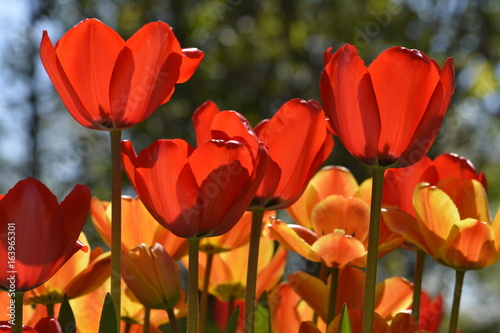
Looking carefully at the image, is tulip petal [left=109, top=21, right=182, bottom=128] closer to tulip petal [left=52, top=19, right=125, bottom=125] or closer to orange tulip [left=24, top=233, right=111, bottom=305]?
tulip petal [left=52, top=19, right=125, bottom=125]

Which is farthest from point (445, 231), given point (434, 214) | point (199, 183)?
point (199, 183)

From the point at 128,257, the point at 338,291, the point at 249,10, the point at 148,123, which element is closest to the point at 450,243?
the point at 338,291

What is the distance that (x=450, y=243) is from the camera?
0.63 metres

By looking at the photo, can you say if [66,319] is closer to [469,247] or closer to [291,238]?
[291,238]

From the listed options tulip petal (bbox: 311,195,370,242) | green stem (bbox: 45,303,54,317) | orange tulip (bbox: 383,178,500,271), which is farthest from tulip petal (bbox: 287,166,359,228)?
green stem (bbox: 45,303,54,317)

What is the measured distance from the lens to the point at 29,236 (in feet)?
1.68

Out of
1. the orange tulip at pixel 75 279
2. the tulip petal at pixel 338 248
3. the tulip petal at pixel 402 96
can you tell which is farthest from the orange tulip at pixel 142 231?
the tulip petal at pixel 402 96

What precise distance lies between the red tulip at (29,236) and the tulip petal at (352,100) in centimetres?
21

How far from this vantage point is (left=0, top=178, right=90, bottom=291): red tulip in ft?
1.67

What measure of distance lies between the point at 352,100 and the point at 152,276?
22 centimetres

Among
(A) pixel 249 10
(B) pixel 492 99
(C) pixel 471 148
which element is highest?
(A) pixel 249 10

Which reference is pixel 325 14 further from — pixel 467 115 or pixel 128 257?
pixel 128 257

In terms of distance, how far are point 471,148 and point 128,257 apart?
7033mm

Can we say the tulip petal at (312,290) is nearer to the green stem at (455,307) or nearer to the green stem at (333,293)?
the green stem at (333,293)
